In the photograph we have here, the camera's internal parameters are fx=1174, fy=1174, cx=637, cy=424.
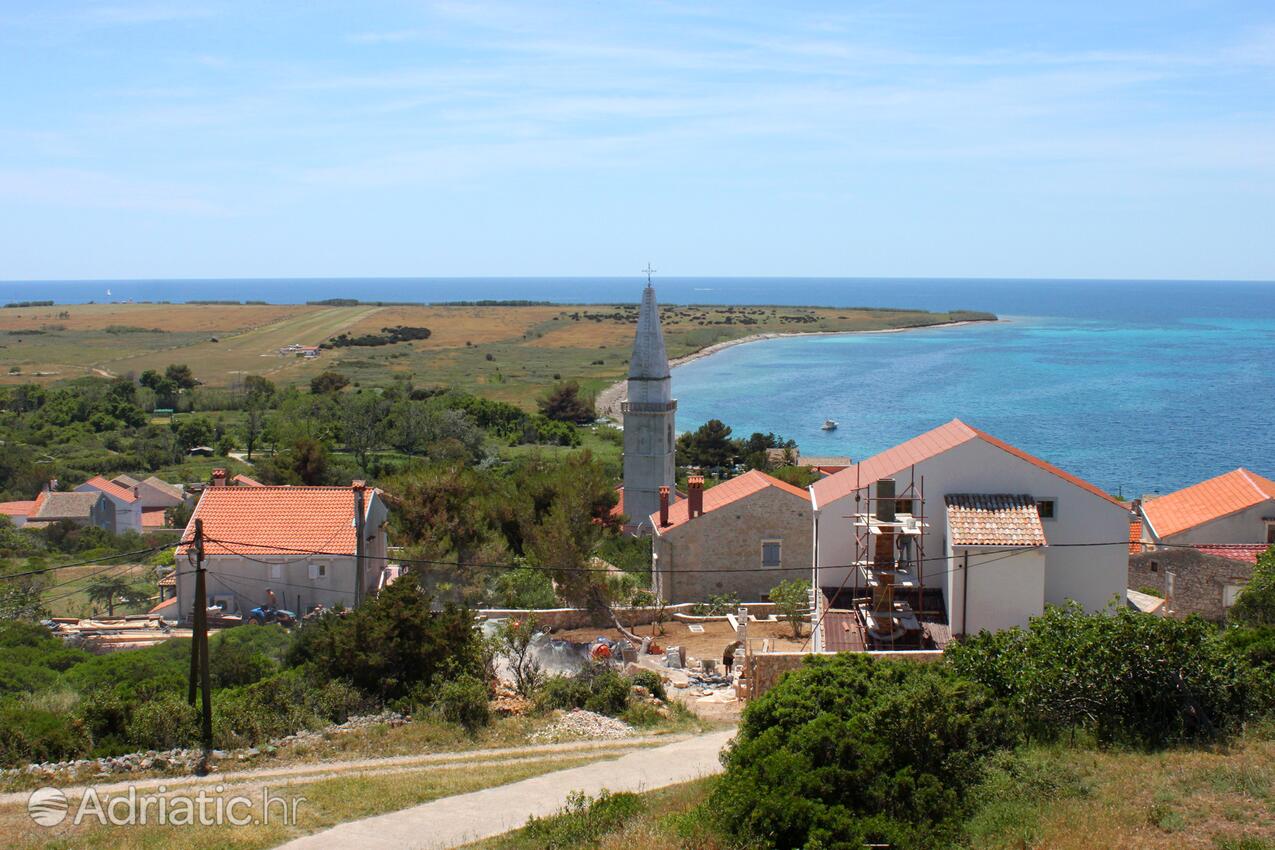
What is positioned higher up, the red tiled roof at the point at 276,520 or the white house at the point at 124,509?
the red tiled roof at the point at 276,520

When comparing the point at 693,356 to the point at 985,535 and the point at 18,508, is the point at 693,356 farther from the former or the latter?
the point at 985,535

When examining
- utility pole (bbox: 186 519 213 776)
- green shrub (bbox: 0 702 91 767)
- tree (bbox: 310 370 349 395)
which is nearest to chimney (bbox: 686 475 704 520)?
utility pole (bbox: 186 519 213 776)

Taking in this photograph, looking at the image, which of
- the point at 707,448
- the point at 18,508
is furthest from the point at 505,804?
the point at 707,448

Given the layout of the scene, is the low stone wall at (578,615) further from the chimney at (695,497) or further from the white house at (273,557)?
the white house at (273,557)

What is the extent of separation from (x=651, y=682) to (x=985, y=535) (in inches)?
259

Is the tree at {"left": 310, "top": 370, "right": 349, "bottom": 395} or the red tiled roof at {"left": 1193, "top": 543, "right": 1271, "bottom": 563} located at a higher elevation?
the tree at {"left": 310, "top": 370, "right": 349, "bottom": 395}

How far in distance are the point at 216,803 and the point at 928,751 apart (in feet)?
26.5

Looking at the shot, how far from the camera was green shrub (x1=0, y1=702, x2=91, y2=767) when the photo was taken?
15.4 metres

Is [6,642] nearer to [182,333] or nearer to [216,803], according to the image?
[216,803]

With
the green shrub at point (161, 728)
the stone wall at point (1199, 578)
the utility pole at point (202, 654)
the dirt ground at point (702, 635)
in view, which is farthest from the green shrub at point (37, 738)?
the stone wall at point (1199, 578)

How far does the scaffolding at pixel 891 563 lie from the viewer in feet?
66.9

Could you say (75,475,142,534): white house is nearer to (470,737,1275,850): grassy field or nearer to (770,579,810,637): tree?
(770,579,810,637): tree

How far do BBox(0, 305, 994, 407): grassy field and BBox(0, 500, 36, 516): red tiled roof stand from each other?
167 ft

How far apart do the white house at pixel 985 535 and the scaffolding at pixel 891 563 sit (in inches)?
1.1
